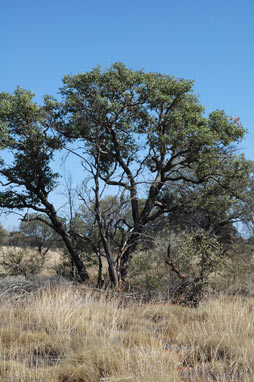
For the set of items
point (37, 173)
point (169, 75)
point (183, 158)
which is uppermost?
point (169, 75)

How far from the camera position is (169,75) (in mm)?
14422

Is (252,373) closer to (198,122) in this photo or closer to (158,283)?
(158,283)

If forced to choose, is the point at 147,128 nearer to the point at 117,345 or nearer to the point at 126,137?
the point at 126,137

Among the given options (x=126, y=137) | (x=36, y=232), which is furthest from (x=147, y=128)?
(x=36, y=232)

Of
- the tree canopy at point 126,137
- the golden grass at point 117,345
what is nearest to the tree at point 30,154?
the tree canopy at point 126,137

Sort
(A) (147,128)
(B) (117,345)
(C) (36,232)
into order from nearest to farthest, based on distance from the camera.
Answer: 1. (B) (117,345)
2. (A) (147,128)
3. (C) (36,232)

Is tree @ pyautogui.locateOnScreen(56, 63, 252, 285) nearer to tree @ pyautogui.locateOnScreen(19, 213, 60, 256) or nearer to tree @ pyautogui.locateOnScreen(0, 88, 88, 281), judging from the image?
tree @ pyautogui.locateOnScreen(0, 88, 88, 281)

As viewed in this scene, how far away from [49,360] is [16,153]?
1060 centimetres

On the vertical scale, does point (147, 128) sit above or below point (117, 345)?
above

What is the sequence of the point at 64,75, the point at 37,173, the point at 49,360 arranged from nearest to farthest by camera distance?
the point at 49,360 → the point at 64,75 → the point at 37,173

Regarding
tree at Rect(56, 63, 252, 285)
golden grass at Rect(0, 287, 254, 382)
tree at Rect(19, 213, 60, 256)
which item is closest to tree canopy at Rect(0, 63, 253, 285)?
tree at Rect(56, 63, 252, 285)

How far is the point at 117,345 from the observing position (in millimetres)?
5645

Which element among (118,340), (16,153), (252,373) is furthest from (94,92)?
(252,373)

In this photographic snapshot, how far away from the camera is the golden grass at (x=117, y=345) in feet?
15.8
